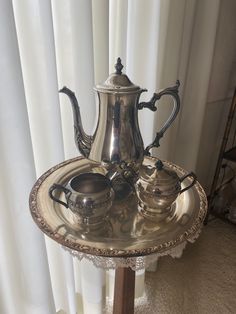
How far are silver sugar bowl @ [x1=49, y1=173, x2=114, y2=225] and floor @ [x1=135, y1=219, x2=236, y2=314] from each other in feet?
2.35

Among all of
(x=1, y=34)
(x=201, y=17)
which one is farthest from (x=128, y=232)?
(x=201, y=17)

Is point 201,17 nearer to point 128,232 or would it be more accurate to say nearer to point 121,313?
point 128,232

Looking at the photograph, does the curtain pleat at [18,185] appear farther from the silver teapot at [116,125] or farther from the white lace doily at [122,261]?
the white lace doily at [122,261]

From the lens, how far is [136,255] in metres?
0.49

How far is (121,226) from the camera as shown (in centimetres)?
56

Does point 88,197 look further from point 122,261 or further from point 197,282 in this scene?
point 197,282

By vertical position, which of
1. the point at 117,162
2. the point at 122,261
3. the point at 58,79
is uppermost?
the point at 58,79

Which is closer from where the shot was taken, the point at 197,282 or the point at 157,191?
the point at 157,191

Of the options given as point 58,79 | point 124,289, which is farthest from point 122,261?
point 58,79

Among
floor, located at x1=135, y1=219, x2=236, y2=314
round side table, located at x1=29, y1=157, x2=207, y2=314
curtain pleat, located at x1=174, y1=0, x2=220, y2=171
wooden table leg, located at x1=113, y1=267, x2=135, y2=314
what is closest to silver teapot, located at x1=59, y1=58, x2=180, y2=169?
round side table, located at x1=29, y1=157, x2=207, y2=314

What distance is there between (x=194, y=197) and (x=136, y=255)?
0.22 meters

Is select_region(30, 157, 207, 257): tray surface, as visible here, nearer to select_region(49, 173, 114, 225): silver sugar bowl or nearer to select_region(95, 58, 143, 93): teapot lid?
select_region(49, 173, 114, 225): silver sugar bowl

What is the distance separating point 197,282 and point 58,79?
99 cm

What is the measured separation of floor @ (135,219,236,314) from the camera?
1.09 metres
